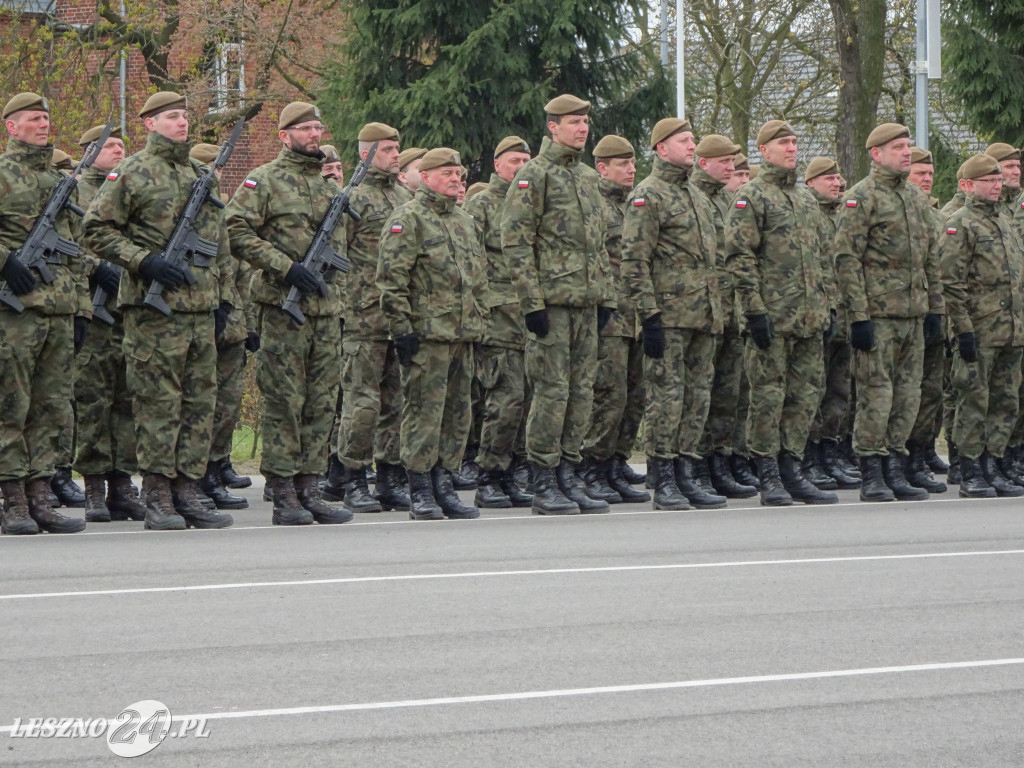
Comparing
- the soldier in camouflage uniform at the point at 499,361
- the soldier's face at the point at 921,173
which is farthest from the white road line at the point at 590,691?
the soldier's face at the point at 921,173

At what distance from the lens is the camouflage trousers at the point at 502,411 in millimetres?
12680

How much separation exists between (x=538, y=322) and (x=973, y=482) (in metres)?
3.62

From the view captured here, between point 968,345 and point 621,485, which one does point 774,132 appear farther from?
point 621,485

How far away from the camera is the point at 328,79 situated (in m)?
25.2

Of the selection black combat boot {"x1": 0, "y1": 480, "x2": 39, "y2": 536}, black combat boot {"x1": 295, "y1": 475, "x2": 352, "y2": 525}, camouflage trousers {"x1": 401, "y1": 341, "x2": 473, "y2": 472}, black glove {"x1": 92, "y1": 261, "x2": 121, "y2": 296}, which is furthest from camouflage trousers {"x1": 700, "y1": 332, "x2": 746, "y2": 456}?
black combat boot {"x1": 0, "y1": 480, "x2": 39, "y2": 536}

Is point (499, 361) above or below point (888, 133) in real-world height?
below

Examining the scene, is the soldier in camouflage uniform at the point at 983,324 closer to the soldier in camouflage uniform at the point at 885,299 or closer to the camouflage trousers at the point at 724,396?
the soldier in camouflage uniform at the point at 885,299

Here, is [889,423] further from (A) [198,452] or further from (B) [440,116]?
(B) [440,116]

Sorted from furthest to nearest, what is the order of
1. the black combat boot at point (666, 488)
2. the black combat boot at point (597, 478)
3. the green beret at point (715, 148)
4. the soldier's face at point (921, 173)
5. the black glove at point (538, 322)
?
the soldier's face at point (921, 173) → the green beret at point (715, 148) → the black combat boot at point (597, 478) → the black combat boot at point (666, 488) → the black glove at point (538, 322)

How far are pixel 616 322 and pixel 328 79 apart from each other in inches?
518

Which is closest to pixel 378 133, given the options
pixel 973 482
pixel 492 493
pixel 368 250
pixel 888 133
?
pixel 368 250

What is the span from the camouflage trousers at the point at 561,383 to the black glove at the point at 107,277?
8.83 ft

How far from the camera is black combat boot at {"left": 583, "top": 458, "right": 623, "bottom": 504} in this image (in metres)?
12.9

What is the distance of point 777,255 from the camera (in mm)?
12727
